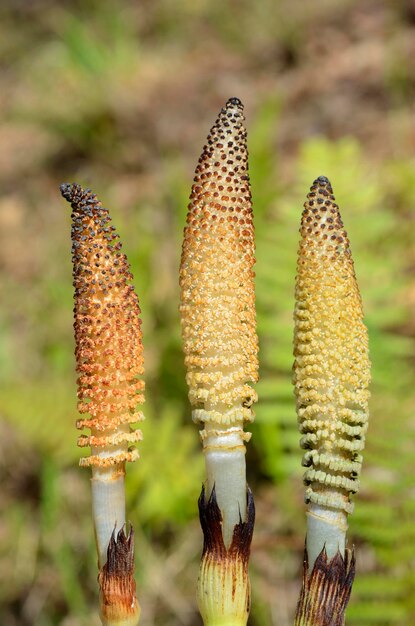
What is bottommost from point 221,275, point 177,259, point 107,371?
point 107,371

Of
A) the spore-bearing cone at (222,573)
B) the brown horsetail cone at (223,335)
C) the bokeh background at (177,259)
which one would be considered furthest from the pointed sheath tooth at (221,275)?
the bokeh background at (177,259)

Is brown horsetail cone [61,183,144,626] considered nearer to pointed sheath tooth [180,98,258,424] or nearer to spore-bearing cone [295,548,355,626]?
pointed sheath tooth [180,98,258,424]

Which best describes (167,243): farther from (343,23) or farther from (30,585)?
(343,23)

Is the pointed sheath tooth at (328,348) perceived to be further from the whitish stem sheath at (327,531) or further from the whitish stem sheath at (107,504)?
the whitish stem sheath at (107,504)

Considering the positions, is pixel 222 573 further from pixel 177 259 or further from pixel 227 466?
pixel 177 259

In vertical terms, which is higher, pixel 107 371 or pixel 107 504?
pixel 107 371

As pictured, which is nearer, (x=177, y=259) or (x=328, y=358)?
(x=328, y=358)

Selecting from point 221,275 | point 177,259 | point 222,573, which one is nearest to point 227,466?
point 222,573

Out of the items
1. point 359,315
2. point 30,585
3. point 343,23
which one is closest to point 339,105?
point 343,23

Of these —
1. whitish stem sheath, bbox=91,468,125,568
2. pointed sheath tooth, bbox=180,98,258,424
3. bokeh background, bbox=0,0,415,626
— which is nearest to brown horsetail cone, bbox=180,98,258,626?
pointed sheath tooth, bbox=180,98,258,424
